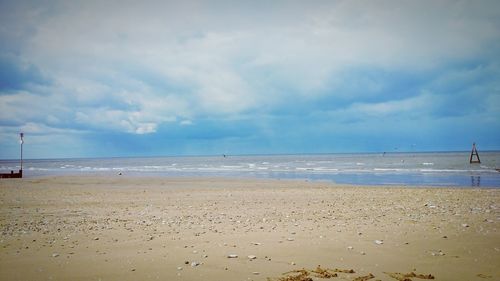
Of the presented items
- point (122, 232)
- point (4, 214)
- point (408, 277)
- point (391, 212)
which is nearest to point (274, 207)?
point (391, 212)

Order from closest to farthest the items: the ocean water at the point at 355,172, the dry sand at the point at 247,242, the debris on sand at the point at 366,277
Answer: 1. the debris on sand at the point at 366,277
2. the dry sand at the point at 247,242
3. the ocean water at the point at 355,172

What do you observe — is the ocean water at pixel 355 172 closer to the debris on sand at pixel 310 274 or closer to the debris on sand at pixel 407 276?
the debris on sand at pixel 407 276

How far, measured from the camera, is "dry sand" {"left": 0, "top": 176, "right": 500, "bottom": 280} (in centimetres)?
703

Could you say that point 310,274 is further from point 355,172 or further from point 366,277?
point 355,172

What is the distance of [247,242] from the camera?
9.12 m

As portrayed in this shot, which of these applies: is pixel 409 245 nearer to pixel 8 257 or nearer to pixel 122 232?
pixel 122 232

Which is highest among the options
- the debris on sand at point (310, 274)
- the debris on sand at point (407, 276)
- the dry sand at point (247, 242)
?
the dry sand at point (247, 242)

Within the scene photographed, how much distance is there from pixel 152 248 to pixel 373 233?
621 centimetres

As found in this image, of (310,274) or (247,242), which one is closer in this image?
(310,274)

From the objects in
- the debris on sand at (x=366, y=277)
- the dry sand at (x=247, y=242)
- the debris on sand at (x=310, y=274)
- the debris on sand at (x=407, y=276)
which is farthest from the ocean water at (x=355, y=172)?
the debris on sand at (x=310, y=274)

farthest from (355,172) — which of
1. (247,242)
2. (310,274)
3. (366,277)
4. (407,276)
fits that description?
(310,274)

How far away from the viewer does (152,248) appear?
8641 mm

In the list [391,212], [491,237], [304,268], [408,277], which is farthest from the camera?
[391,212]

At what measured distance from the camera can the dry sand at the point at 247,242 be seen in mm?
7027
